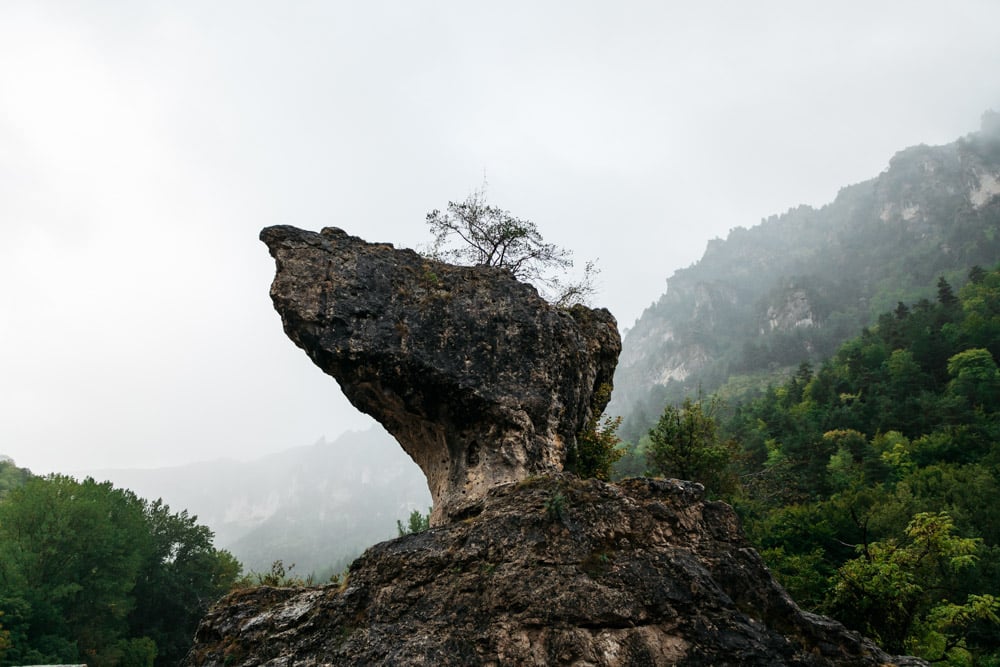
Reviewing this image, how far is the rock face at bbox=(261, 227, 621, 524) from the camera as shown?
1259cm

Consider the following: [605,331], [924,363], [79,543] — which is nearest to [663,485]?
[605,331]

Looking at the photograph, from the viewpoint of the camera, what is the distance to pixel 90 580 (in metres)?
25.9

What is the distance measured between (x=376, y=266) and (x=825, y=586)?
18.8m

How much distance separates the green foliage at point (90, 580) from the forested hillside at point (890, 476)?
88.1 ft

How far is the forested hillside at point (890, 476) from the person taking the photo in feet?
46.8

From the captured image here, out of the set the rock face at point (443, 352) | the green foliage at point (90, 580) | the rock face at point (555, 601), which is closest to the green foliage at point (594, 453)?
the rock face at point (443, 352)

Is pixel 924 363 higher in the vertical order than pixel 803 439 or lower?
higher

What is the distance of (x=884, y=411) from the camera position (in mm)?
48062

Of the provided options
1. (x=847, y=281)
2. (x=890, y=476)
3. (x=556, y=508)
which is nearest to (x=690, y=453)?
(x=556, y=508)

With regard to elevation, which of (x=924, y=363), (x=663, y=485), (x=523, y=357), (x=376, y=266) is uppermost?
(x=924, y=363)

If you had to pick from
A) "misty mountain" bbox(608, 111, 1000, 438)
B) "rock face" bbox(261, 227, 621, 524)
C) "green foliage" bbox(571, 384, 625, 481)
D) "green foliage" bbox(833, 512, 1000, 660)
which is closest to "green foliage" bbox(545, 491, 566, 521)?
"rock face" bbox(261, 227, 621, 524)

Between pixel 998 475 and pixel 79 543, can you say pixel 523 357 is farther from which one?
pixel 998 475

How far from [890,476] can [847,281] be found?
410 ft

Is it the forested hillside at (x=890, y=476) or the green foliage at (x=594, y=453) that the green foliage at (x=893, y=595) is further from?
the green foliage at (x=594, y=453)
